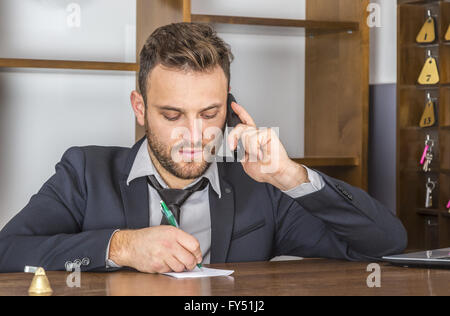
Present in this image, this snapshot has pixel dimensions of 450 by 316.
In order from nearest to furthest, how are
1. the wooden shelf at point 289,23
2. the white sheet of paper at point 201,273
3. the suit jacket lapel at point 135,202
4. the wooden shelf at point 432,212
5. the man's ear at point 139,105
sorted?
the white sheet of paper at point 201,273 → the suit jacket lapel at point 135,202 → the man's ear at point 139,105 → the wooden shelf at point 289,23 → the wooden shelf at point 432,212

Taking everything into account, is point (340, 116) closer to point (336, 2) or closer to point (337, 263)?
point (336, 2)

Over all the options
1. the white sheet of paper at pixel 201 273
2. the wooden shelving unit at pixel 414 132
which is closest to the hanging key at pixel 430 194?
the wooden shelving unit at pixel 414 132

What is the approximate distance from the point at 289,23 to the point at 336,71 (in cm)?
35

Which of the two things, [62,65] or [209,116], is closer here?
[209,116]

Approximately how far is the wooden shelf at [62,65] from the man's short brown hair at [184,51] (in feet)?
2.23

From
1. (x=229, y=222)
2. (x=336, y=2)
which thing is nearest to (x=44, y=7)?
(x=336, y=2)

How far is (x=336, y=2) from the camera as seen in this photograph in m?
3.23

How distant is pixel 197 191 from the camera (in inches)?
85.0

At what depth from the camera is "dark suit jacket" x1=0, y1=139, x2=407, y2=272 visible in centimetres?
179

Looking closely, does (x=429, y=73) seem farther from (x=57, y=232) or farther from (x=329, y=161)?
(x=57, y=232)

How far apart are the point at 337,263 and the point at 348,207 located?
0.16 meters

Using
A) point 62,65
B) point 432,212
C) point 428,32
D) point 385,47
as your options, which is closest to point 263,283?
point 62,65

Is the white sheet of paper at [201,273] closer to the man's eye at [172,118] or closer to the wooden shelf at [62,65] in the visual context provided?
the man's eye at [172,118]

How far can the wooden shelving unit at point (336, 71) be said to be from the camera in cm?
303
